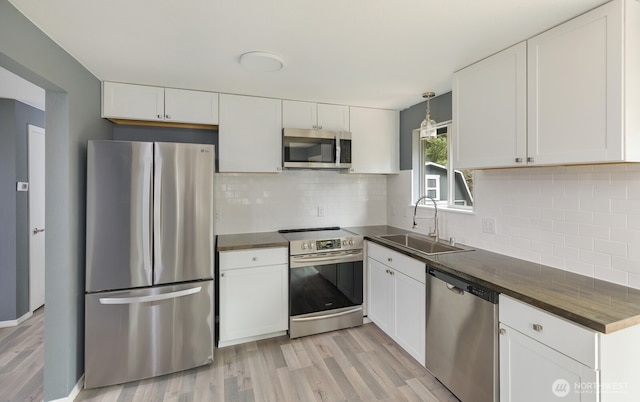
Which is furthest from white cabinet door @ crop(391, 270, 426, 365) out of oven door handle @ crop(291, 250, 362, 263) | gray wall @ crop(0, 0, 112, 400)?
gray wall @ crop(0, 0, 112, 400)

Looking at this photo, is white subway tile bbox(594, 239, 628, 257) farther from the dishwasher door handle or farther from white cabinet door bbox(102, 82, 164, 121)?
white cabinet door bbox(102, 82, 164, 121)

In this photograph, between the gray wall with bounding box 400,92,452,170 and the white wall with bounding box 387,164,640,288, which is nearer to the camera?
the white wall with bounding box 387,164,640,288

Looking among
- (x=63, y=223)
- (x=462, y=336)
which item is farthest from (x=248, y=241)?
(x=462, y=336)

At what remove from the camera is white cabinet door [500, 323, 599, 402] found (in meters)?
1.22

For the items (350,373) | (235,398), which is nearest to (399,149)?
(350,373)

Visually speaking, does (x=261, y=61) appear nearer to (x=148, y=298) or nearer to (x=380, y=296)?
(x=148, y=298)

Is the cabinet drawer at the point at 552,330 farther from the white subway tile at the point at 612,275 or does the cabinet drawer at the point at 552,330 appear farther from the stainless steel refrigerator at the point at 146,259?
the stainless steel refrigerator at the point at 146,259

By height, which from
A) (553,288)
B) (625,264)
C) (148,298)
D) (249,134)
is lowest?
(148,298)

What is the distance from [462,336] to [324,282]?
50.8 inches

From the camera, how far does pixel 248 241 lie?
106 inches

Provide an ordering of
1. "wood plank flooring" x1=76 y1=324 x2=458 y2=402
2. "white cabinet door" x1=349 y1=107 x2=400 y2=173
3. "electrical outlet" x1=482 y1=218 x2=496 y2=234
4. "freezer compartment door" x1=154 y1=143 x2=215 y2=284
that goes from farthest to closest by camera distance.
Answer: "white cabinet door" x1=349 y1=107 x2=400 y2=173 < "electrical outlet" x1=482 y1=218 x2=496 y2=234 < "freezer compartment door" x1=154 y1=143 x2=215 y2=284 < "wood plank flooring" x1=76 y1=324 x2=458 y2=402

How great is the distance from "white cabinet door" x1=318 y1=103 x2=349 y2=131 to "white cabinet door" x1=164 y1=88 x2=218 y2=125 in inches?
40.9

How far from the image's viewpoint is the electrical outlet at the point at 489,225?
229 cm

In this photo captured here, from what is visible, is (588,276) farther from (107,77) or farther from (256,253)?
(107,77)
